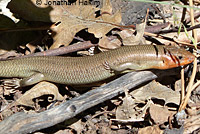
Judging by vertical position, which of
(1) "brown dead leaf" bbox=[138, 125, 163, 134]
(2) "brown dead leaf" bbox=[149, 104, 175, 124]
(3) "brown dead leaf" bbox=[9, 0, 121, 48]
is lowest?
(1) "brown dead leaf" bbox=[138, 125, 163, 134]

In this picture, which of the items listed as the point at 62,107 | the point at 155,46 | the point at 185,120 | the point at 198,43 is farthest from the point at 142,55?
the point at 62,107

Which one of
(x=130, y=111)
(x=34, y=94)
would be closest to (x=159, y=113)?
(x=130, y=111)

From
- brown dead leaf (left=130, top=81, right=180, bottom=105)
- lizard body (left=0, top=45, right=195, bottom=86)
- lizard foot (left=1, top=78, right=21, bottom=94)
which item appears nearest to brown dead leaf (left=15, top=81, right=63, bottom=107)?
lizard body (left=0, top=45, right=195, bottom=86)

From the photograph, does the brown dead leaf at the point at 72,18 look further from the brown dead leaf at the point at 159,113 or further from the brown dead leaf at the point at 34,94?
the brown dead leaf at the point at 159,113

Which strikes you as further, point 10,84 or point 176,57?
point 10,84

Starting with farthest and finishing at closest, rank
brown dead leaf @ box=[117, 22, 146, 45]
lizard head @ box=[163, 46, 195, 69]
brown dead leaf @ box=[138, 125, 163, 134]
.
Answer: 1. brown dead leaf @ box=[117, 22, 146, 45]
2. brown dead leaf @ box=[138, 125, 163, 134]
3. lizard head @ box=[163, 46, 195, 69]

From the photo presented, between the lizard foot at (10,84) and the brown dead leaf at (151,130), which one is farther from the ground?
the lizard foot at (10,84)

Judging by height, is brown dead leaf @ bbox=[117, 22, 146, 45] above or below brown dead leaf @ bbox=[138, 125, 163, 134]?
above

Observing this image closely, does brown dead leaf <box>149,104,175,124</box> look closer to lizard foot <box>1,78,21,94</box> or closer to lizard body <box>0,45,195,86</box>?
lizard body <box>0,45,195,86</box>

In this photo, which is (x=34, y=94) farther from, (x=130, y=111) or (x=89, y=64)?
(x=130, y=111)

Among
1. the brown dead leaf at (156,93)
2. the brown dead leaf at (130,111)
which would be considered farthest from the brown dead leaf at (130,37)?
the brown dead leaf at (130,111)
